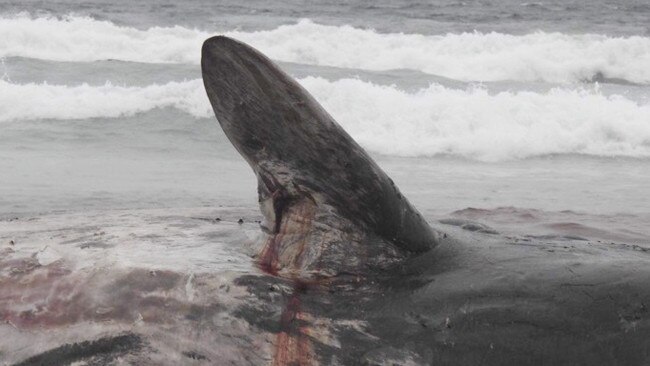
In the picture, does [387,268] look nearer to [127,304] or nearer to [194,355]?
[194,355]

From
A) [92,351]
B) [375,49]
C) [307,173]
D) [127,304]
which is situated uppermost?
[375,49]

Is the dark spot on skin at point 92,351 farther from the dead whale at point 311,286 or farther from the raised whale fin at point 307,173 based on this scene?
the raised whale fin at point 307,173

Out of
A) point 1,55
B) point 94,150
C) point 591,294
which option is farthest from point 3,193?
point 1,55

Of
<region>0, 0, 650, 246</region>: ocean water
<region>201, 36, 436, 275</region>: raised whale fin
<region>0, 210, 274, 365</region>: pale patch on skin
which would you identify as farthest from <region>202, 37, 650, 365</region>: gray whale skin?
<region>0, 0, 650, 246</region>: ocean water

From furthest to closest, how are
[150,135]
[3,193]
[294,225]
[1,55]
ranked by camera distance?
[1,55] < [150,135] < [3,193] < [294,225]

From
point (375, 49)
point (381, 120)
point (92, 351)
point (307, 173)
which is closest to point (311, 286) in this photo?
point (307, 173)

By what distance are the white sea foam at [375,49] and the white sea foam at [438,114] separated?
6.35 meters

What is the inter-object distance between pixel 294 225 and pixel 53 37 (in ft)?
69.8

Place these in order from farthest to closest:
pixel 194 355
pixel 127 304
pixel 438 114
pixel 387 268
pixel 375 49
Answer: pixel 375 49, pixel 438 114, pixel 387 268, pixel 127 304, pixel 194 355

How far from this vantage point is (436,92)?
54.3ft

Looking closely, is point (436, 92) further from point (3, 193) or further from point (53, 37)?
point (53, 37)

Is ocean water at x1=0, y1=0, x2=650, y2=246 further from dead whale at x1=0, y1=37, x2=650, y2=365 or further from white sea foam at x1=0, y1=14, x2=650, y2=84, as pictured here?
dead whale at x1=0, y1=37, x2=650, y2=365

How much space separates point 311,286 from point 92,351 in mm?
892

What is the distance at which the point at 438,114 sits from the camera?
48.1 feet
